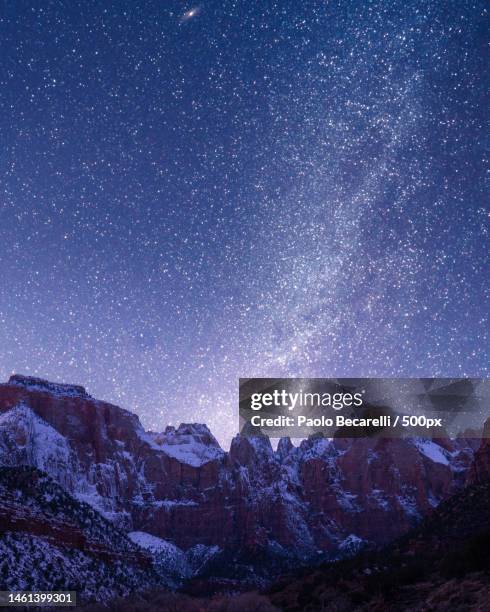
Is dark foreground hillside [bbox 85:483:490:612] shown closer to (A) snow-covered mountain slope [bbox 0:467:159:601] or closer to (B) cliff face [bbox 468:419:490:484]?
(B) cliff face [bbox 468:419:490:484]

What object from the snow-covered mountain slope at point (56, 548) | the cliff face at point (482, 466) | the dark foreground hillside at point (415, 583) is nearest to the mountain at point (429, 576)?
the dark foreground hillside at point (415, 583)

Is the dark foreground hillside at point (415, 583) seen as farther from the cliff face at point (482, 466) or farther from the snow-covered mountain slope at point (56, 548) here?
the snow-covered mountain slope at point (56, 548)

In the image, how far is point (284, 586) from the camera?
6850 centimetres

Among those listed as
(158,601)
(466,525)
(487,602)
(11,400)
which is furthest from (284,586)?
(11,400)

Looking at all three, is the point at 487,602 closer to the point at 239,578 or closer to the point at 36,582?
the point at 36,582

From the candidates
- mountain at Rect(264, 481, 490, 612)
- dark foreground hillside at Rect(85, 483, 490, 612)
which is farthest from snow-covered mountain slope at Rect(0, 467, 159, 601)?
mountain at Rect(264, 481, 490, 612)

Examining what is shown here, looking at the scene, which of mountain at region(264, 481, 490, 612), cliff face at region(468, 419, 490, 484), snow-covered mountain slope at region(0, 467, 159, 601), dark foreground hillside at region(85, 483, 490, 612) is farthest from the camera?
cliff face at region(468, 419, 490, 484)

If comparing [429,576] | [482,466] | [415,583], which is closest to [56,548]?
[415,583]

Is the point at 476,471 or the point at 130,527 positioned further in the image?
the point at 130,527

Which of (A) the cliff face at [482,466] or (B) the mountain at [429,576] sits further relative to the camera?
(A) the cliff face at [482,466]

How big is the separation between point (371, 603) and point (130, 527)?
175470mm

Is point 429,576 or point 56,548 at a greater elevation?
point 56,548

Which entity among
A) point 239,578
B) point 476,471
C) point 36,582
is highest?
point 476,471

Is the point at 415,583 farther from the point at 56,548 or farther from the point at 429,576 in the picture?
the point at 56,548
